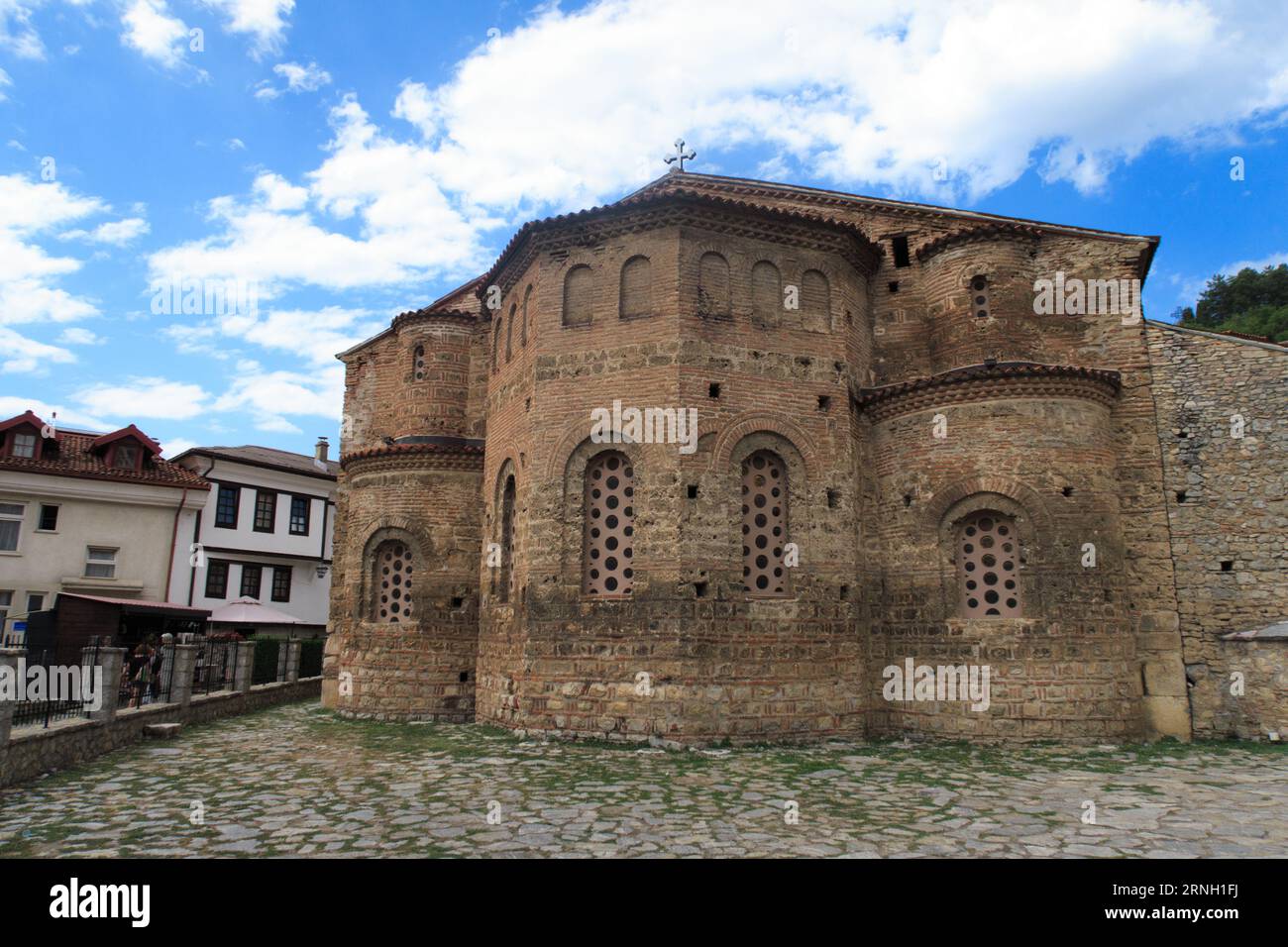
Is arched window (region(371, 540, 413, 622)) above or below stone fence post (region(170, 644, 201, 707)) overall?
above

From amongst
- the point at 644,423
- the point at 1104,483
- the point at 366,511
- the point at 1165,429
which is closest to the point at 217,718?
the point at 366,511

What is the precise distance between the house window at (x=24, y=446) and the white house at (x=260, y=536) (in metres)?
4.37

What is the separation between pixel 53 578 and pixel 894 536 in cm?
2359

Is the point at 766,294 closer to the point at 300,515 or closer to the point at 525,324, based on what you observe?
the point at 525,324

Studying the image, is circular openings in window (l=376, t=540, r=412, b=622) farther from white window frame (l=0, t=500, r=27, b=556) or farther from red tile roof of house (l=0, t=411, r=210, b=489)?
white window frame (l=0, t=500, r=27, b=556)

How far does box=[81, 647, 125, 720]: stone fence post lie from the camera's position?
34.3ft

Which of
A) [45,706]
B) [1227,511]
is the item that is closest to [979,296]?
[1227,511]

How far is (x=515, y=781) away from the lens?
8828 millimetres

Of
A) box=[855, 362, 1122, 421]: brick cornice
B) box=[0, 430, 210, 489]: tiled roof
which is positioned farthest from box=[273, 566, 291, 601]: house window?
box=[855, 362, 1122, 421]: brick cornice

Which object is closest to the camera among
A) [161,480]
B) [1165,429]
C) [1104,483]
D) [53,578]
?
[1104,483]

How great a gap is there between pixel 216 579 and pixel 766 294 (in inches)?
889

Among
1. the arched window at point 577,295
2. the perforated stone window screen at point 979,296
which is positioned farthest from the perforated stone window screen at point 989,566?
the arched window at point 577,295

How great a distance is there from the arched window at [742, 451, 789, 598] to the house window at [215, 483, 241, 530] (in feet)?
72.3

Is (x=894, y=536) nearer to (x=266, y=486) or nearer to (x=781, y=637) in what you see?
(x=781, y=637)
